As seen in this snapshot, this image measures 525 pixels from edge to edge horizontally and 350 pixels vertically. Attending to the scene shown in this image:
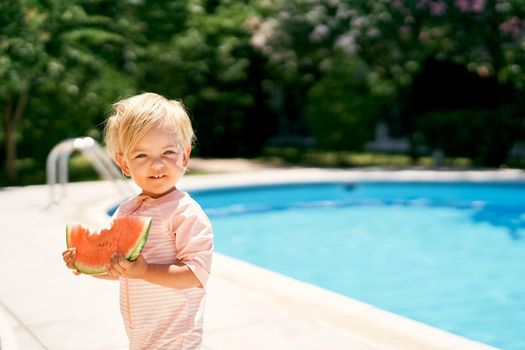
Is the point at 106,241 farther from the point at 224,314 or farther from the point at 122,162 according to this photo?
the point at 224,314

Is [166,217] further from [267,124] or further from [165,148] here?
[267,124]

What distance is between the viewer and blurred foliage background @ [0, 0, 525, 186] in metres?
15.1

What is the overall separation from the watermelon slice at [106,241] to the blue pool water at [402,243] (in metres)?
4.93

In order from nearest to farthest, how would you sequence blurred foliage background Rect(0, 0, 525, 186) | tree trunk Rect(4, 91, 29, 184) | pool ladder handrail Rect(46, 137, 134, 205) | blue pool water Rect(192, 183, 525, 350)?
blue pool water Rect(192, 183, 525, 350) < pool ladder handrail Rect(46, 137, 134, 205) < tree trunk Rect(4, 91, 29, 184) < blurred foliage background Rect(0, 0, 525, 186)

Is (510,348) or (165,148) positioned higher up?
(165,148)

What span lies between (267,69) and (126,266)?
19711 mm

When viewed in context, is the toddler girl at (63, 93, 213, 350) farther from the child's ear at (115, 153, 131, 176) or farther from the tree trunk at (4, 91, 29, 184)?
the tree trunk at (4, 91, 29, 184)

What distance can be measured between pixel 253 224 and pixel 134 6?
29.6 feet

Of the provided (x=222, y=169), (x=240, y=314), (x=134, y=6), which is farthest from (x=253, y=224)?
(x=134, y=6)

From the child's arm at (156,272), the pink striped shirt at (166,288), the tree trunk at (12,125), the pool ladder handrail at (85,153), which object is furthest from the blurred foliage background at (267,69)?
the child's arm at (156,272)

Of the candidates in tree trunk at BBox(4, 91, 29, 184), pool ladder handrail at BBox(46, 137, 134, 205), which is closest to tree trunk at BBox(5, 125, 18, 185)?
tree trunk at BBox(4, 91, 29, 184)

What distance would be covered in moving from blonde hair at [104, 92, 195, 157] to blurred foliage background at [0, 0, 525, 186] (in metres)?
12.2

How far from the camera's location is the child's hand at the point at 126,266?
2102 mm

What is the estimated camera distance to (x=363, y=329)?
179 inches
